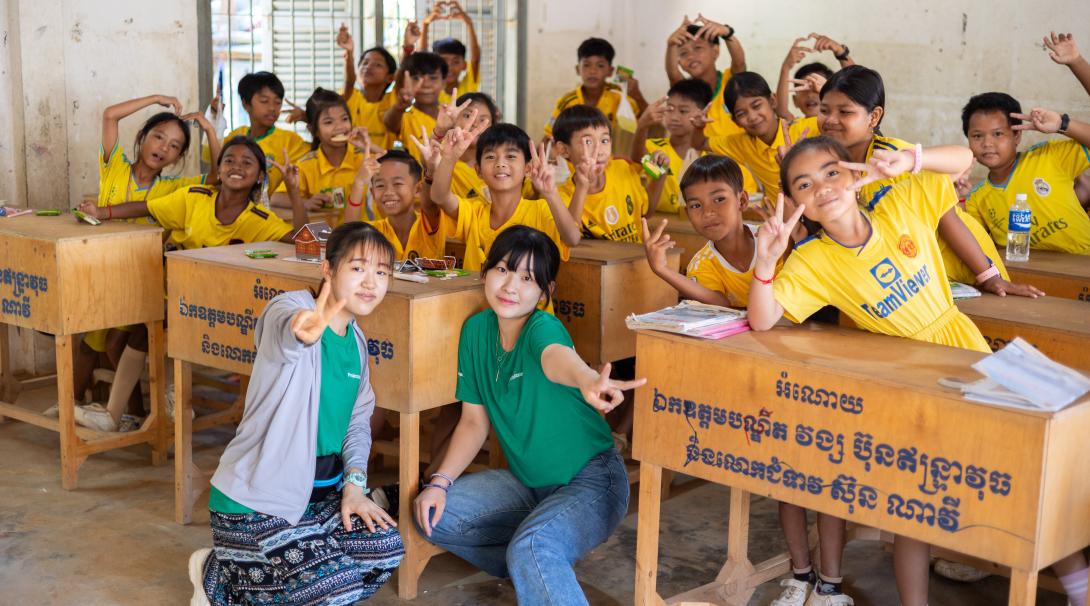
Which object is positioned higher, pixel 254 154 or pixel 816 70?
pixel 816 70

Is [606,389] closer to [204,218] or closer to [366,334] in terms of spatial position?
[366,334]

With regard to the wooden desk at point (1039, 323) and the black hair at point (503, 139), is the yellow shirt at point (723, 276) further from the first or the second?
the black hair at point (503, 139)

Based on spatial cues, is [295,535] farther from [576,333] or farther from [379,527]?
[576,333]

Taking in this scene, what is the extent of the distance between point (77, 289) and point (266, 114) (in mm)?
2112

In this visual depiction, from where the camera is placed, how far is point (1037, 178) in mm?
4414

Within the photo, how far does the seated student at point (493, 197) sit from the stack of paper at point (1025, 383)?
67.2 inches

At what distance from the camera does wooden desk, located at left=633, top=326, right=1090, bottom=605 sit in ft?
7.50

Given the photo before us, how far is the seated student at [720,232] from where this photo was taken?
3.48 meters

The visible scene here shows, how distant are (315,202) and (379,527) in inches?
106

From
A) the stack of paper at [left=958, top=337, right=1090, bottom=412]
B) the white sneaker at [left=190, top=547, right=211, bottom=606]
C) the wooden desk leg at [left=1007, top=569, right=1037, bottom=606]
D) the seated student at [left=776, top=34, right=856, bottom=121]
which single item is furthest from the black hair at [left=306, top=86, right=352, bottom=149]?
the wooden desk leg at [left=1007, top=569, right=1037, bottom=606]

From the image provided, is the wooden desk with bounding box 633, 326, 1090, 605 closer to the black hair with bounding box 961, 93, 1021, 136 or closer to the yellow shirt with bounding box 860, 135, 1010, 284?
the yellow shirt with bounding box 860, 135, 1010, 284

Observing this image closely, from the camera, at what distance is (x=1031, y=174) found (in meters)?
4.42

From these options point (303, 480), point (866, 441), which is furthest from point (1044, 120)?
point (303, 480)

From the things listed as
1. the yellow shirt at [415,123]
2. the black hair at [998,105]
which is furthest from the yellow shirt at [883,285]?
the yellow shirt at [415,123]
